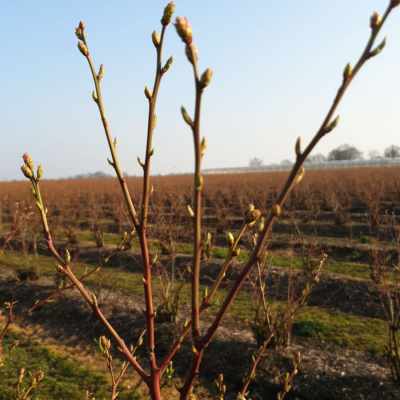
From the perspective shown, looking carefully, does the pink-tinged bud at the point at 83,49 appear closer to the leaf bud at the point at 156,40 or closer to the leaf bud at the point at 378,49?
the leaf bud at the point at 156,40

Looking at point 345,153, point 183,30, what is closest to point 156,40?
point 183,30

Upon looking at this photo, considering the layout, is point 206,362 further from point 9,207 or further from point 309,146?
point 9,207

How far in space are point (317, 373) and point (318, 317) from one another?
1.53m

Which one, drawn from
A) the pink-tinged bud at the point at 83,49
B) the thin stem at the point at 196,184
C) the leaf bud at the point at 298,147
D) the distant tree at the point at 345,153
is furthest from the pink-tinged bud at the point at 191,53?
the distant tree at the point at 345,153

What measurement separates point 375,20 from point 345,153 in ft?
276

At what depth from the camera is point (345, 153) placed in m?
79.7

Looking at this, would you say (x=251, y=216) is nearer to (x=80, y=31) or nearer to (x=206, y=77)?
(x=206, y=77)

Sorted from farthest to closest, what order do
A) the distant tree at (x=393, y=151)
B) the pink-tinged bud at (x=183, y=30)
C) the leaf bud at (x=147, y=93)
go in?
1. the distant tree at (x=393, y=151)
2. the leaf bud at (x=147, y=93)
3. the pink-tinged bud at (x=183, y=30)

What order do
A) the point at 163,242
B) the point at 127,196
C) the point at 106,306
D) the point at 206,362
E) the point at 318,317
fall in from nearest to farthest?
the point at 127,196, the point at 206,362, the point at 318,317, the point at 106,306, the point at 163,242

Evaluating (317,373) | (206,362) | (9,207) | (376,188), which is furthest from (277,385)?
(9,207)

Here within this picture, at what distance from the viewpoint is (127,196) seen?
76 cm

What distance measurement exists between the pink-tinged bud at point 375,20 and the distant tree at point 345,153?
83.2 m

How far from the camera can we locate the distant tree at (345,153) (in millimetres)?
78625

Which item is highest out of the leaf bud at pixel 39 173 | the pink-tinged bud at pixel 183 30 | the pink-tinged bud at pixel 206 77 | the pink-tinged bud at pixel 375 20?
the pink-tinged bud at pixel 375 20
